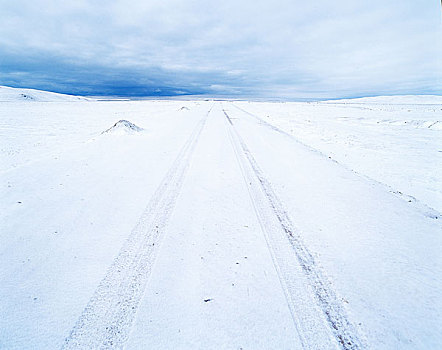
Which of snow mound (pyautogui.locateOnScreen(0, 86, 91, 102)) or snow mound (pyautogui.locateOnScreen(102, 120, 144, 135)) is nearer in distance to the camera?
snow mound (pyautogui.locateOnScreen(102, 120, 144, 135))

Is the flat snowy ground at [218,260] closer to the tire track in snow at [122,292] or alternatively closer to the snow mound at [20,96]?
the tire track in snow at [122,292]

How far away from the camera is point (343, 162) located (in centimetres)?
810

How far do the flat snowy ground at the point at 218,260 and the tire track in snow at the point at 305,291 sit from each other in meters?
0.01

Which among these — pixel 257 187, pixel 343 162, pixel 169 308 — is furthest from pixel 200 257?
pixel 343 162

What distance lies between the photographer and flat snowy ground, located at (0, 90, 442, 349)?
216 cm

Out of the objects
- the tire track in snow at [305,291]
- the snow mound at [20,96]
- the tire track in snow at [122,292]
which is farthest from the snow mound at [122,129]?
the snow mound at [20,96]

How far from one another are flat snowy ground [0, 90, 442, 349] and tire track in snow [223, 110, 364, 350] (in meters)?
0.01

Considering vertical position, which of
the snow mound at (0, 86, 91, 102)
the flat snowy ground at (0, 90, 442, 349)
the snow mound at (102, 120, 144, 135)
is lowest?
the snow mound at (0, 86, 91, 102)

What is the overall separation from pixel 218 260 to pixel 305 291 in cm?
105

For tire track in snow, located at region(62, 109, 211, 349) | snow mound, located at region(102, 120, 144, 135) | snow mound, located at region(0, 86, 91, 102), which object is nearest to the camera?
tire track in snow, located at region(62, 109, 211, 349)

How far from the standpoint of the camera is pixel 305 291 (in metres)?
2.59

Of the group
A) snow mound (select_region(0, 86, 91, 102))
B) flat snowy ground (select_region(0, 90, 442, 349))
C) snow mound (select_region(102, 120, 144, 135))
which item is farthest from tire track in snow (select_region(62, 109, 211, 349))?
snow mound (select_region(0, 86, 91, 102))

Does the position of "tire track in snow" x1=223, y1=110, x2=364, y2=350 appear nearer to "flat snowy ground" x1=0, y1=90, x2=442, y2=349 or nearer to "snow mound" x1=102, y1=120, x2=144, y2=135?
"flat snowy ground" x1=0, y1=90, x2=442, y2=349

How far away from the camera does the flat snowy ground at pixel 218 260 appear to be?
85.0 inches
